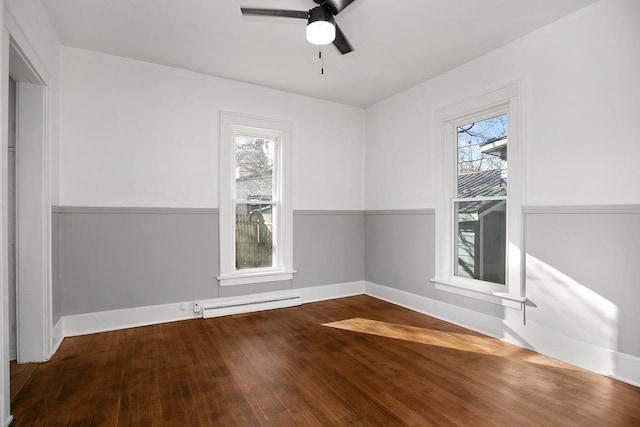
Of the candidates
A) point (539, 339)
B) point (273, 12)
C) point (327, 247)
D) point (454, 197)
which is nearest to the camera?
point (273, 12)

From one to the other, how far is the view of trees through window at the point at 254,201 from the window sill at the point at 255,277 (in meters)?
0.15

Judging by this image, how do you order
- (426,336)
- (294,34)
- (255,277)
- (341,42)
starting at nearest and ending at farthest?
(341,42) < (294,34) < (426,336) < (255,277)

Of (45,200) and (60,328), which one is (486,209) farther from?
(60,328)

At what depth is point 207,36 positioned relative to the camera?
3029mm

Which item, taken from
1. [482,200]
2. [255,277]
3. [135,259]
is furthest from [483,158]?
[135,259]

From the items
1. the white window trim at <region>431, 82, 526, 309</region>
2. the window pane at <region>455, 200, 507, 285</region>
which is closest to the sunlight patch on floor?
the white window trim at <region>431, 82, 526, 309</region>

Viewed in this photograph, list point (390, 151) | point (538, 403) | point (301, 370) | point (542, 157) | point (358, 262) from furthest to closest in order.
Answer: point (358, 262) → point (390, 151) → point (542, 157) → point (301, 370) → point (538, 403)

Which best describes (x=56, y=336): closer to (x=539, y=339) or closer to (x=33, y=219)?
(x=33, y=219)

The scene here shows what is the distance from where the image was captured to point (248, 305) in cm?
402

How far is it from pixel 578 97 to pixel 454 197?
144 centimetres

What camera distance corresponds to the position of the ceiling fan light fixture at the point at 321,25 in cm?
226

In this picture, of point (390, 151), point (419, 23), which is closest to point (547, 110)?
point (419, 23)

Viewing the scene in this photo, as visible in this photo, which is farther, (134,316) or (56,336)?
(134,316)

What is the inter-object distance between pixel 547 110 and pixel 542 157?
390 millimetres
